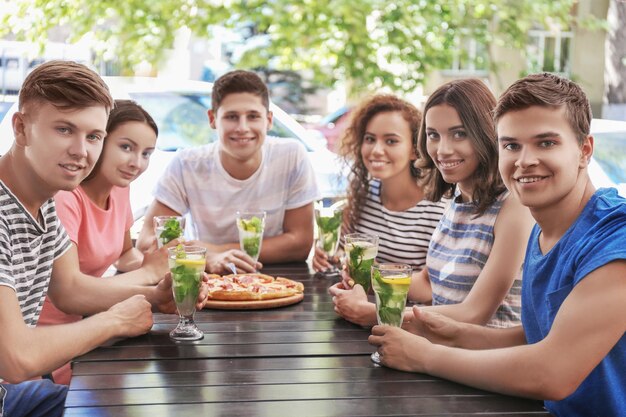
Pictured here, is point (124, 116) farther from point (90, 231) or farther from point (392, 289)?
point (392, 289)

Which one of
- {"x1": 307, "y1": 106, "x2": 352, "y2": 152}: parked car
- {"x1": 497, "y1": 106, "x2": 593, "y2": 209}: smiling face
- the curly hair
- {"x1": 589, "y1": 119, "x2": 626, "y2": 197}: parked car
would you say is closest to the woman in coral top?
Answer: the curly hair

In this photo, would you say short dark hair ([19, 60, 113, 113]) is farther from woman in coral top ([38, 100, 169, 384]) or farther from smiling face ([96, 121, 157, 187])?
smiling face ([96, 121, 157, 187])

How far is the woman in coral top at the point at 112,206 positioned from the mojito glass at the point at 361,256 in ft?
2.17

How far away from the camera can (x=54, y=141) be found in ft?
6.57

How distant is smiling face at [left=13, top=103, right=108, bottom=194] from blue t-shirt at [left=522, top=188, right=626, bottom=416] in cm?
115

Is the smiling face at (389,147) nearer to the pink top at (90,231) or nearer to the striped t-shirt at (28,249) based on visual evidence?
the pink top at (90,231)

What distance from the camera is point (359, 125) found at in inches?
126

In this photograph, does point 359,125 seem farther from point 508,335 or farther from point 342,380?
point 342,380

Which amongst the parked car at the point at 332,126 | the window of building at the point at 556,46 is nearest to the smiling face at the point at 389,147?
the parked car at the point at 332,126

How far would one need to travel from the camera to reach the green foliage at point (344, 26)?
809 cm

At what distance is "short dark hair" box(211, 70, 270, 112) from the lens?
334 centimetres

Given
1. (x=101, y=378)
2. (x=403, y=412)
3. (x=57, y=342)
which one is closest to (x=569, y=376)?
(x=403, y=412)

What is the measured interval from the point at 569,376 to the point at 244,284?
1.26m

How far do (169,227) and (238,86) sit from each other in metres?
0.91
